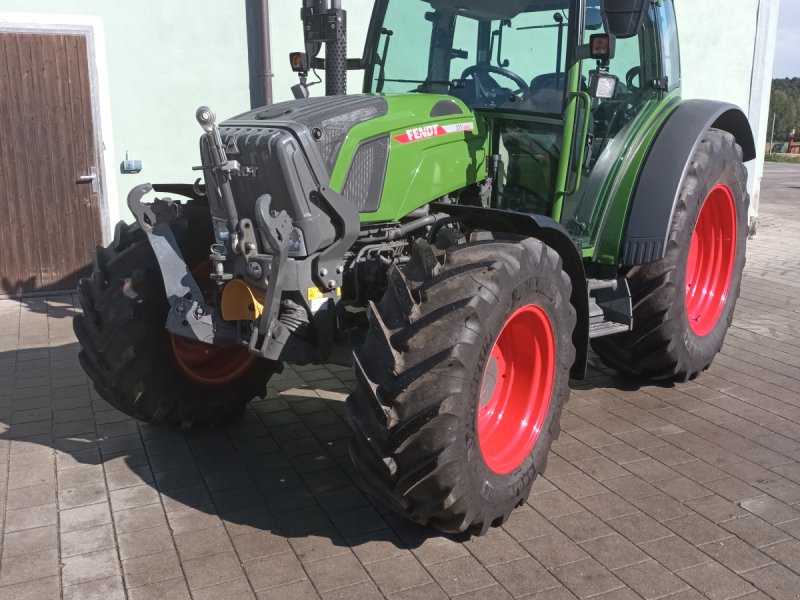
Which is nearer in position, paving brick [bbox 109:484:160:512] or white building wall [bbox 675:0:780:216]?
paving brick [bbox 109:484:160:512]

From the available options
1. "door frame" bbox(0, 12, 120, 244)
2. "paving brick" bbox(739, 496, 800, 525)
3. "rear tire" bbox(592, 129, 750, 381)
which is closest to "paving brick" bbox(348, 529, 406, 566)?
"paving brick" bbox(739, 496, 800, 525)

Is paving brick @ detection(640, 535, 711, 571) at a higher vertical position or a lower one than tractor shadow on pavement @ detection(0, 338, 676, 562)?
higher

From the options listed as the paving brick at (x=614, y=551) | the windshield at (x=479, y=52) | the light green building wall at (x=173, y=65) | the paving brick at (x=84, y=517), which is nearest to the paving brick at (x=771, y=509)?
the paving brick at (x=614, y=551)

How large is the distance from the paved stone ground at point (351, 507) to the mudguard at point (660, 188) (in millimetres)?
960

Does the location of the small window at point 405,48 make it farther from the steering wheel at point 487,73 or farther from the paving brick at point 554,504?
the paving brick at point 554,504

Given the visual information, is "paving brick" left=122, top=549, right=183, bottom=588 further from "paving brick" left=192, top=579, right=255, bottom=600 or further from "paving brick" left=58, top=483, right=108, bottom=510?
"paving brick" left=58, top=483, right=108, bottom=510

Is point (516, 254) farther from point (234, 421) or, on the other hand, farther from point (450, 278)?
point (234, 421)

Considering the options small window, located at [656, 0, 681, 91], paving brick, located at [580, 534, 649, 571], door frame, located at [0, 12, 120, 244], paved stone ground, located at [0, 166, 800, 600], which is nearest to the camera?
paved stone ground, located at [0, 166, 800, 600]

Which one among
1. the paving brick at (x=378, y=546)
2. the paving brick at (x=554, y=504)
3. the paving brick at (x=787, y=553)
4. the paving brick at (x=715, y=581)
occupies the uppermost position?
the paving brick at (x=787, y=553)

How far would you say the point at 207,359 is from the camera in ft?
14.3

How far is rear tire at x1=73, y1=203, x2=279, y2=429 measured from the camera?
393cm

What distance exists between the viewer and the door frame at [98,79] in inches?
271

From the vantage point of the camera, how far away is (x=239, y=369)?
4461mm

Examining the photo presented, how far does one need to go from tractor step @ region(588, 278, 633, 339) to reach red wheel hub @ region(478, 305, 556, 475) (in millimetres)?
772
